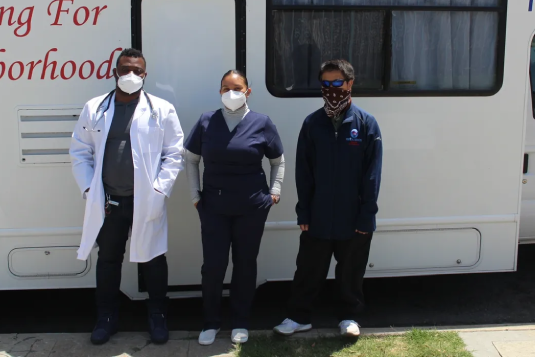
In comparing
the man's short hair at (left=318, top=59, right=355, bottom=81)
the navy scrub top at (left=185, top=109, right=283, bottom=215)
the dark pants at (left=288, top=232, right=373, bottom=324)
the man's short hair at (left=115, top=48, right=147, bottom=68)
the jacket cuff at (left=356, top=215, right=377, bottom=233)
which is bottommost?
the dark pants at (left=288, top=232, right=373, bottom=324)

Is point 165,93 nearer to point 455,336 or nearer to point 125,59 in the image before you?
point 125,59

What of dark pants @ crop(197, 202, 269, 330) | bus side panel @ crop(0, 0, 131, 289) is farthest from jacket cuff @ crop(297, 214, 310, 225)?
bus side panel @ crop(0, 0, 131, 289)

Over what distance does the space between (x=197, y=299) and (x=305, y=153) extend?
5.74 feet

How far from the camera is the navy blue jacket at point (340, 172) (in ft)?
10.5

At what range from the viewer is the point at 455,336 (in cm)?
356

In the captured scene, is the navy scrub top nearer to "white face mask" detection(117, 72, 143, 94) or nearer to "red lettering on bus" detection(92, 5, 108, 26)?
"white face mask" detection(117, 72, 143, 94)

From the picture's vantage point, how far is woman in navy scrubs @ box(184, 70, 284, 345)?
10.5ft

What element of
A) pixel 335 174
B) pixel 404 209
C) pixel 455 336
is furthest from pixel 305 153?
pixel 455 336

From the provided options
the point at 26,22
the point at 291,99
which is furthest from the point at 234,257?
the point at 26,22

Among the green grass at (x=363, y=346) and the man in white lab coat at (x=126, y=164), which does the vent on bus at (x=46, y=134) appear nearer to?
the man in white lab coat at (x=126, y=164)

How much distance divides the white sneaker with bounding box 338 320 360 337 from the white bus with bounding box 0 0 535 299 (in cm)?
52

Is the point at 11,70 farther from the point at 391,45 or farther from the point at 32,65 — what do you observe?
the point at 391,45

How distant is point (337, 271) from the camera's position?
137 inches

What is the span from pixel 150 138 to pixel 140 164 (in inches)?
6.7
